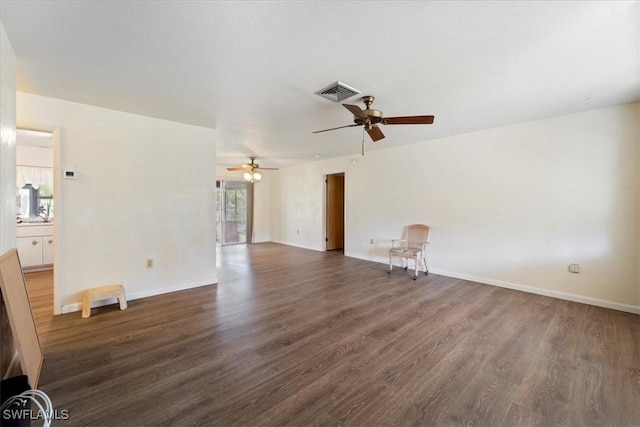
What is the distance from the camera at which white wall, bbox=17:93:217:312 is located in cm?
301

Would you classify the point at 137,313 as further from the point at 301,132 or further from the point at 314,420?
the point at 301,132

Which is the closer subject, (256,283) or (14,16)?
(14,16)

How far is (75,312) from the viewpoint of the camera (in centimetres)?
305

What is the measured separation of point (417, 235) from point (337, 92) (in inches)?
129

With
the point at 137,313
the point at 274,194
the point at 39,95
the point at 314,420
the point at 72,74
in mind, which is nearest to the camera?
the point at 314,420

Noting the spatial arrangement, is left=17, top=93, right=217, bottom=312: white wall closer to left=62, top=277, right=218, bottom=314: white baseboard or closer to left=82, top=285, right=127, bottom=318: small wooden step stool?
left=62, top=277, right=218, bottom=314: white baseboard

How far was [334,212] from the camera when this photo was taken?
Result: 739 cm

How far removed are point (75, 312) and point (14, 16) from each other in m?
2.97

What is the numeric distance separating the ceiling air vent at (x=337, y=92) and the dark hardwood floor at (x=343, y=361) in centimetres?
245

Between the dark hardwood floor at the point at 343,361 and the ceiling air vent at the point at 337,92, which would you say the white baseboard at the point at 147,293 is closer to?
the dark hardwood floor at the point at 343,361

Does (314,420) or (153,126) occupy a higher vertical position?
(153,126)

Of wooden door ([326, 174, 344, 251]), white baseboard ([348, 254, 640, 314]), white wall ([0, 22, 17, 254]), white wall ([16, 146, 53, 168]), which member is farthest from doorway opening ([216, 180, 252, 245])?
white wall ([0, 22, 17, 254])

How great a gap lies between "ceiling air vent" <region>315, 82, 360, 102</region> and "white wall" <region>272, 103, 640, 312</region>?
2684mm

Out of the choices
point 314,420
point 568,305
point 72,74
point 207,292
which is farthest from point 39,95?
point 568,305
